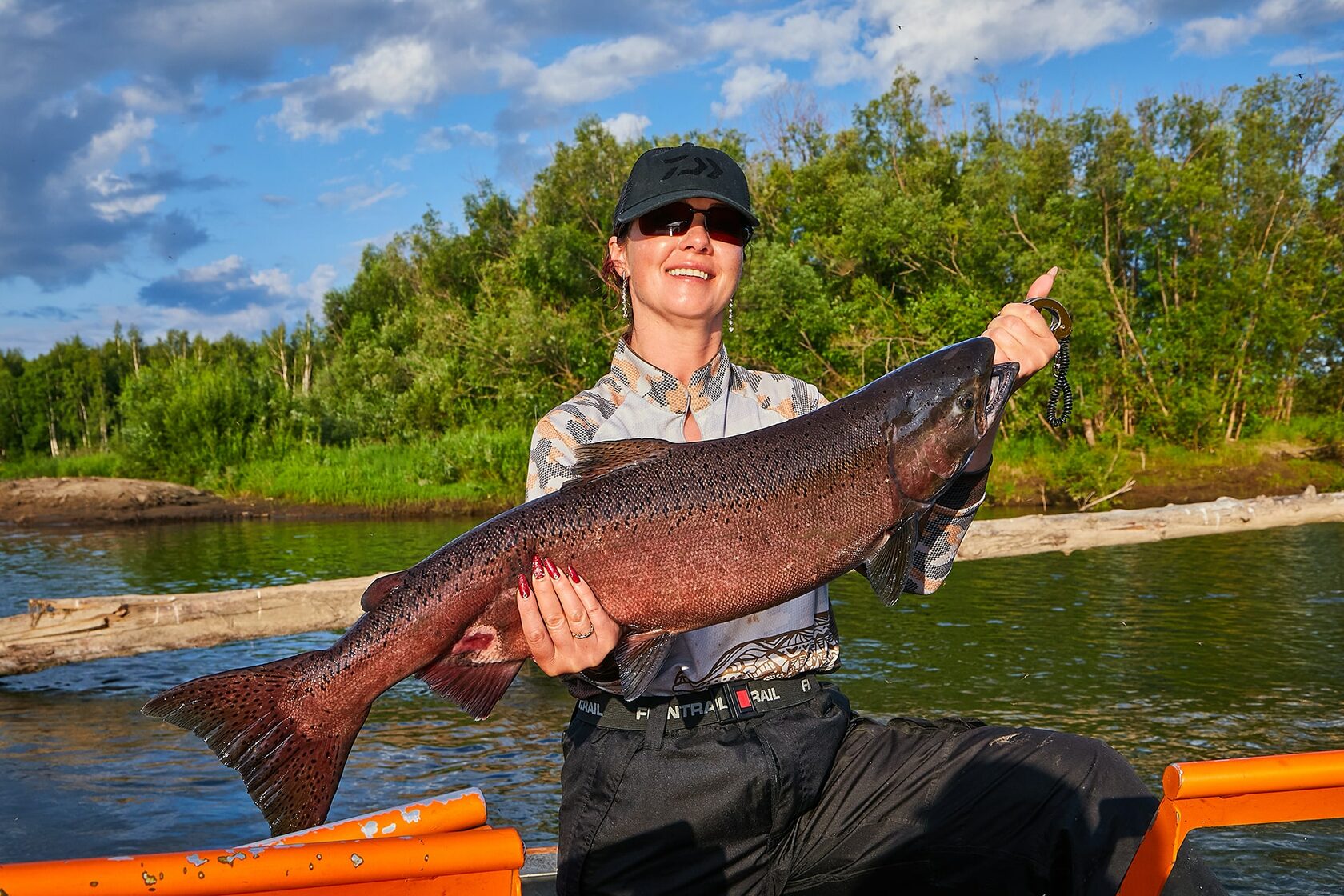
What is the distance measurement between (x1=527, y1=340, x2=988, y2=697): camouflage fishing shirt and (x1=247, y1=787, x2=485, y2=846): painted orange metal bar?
76cm

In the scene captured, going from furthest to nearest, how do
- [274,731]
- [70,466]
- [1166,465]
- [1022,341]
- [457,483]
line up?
1. [70,466]
2. [457,483]
3. [1166,465]
4. [1022,341]
5. [274,731]

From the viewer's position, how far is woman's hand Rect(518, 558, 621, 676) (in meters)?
2.99

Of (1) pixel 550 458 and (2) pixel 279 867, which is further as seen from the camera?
(1) pixel 550 458

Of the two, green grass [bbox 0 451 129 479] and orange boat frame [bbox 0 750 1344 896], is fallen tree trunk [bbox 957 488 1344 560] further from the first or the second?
green grass [bbox 0 451 129 479]

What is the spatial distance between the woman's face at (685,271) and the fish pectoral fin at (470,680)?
1.35 meters

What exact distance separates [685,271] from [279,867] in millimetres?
2267

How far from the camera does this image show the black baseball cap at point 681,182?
3.55 metres

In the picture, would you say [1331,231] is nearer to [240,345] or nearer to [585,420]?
[585,420]

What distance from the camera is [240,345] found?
252 ft

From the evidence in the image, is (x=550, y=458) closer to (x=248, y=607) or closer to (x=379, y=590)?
(x=379, y=590)

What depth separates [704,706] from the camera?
3.27m

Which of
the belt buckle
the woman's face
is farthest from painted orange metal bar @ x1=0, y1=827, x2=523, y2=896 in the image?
the woman's face

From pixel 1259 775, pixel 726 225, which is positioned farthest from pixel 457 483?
pixel 1259 775

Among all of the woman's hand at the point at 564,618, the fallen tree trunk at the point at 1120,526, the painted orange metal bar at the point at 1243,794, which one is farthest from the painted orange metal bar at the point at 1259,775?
the fallen tree trunk at the point at 1120,526
